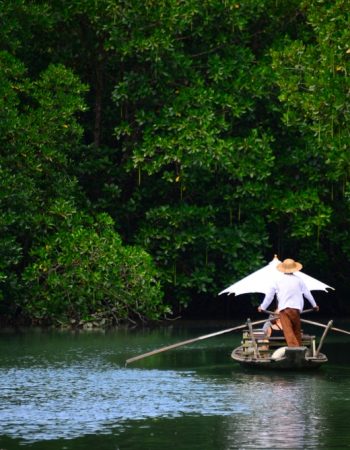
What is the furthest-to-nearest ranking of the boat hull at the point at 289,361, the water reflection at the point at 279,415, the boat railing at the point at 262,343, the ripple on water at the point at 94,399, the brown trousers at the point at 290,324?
the boat railing at the point at 262,343
the brown trousers at the point at 290,324
the boat hull at the point at 289,361
the ripple on water at the point at 94,399
the water reflection at the point at 279,415

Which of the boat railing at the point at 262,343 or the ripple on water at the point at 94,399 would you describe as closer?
the ripple on water at the point at 94,399

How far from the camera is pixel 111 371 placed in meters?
25.8

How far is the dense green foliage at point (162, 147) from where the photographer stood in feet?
121

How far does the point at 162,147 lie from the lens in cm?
3825

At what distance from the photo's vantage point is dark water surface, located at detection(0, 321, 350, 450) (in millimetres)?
17266

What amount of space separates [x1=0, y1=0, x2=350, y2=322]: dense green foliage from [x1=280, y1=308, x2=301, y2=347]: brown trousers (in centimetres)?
1163

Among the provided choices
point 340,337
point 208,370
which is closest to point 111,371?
point 208,370

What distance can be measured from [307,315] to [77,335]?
10985 millimetres

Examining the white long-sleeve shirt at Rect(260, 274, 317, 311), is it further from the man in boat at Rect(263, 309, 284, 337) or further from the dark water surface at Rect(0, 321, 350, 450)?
the dark water surface at Rect(0, 321, 350, 450)

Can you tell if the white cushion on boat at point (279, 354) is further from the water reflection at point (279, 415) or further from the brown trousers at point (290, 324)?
the water reflection at point (279, 415)

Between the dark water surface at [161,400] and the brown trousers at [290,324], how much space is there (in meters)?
0.64

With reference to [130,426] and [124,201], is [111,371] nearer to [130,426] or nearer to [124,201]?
[130,426]

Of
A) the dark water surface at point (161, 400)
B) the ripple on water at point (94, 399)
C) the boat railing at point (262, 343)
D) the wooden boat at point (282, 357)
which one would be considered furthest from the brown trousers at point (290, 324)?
the ripple on water at point (94, 399)

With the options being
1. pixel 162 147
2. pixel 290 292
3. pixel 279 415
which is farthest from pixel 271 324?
pixel 162 147
